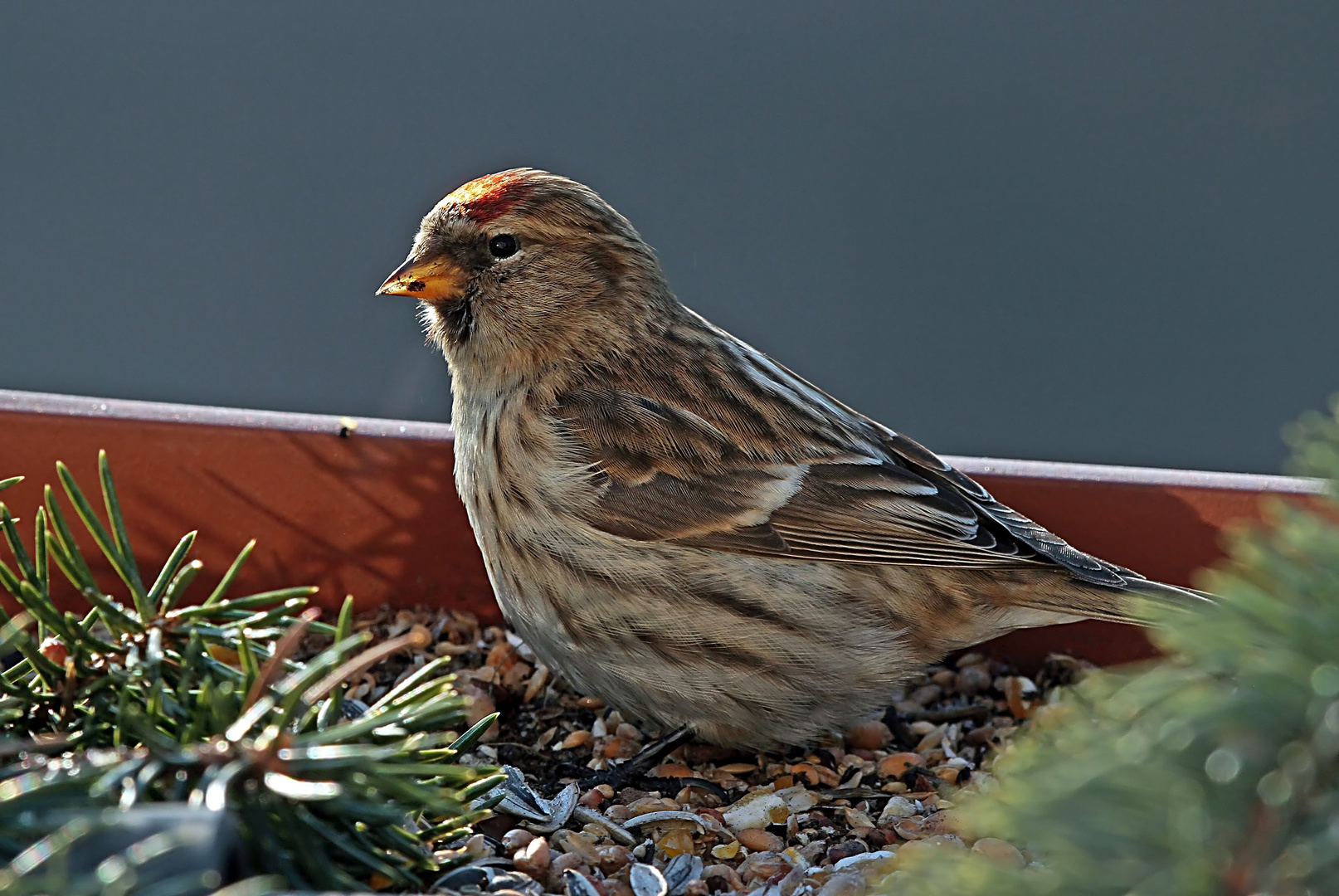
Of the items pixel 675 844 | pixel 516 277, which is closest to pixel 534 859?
pixel 675 844

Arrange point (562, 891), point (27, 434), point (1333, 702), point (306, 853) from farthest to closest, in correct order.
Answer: point (27, 434) → point (562, 891) → point (306, 853) → point (1333, 702)

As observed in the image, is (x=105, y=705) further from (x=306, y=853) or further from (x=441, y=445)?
(x=441, y=445)

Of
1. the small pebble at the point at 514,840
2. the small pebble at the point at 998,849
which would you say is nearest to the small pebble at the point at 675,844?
Answer: the small pebble at the point at 514,840

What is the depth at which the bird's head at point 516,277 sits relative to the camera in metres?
2.04

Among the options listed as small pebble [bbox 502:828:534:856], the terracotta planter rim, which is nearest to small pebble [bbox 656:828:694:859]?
small pebble [bbox 502:828:534:856]

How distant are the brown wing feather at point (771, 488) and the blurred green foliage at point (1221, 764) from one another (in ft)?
3.68

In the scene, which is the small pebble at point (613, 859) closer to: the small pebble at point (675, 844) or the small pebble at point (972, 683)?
the small pebble at point (675, 844)

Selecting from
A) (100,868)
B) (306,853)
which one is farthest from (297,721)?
(100,868)

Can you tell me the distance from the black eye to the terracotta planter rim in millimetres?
276

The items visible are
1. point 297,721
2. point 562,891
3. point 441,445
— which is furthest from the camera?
point 441,445

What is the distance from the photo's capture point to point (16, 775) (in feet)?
3.00

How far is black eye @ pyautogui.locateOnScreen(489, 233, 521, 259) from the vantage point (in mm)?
2053

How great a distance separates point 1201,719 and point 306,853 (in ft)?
1.83

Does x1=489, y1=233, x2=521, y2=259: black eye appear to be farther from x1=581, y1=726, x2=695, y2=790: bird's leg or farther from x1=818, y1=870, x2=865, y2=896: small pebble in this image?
x1=818, y1=870, x2=865, y2=896: small pebble
